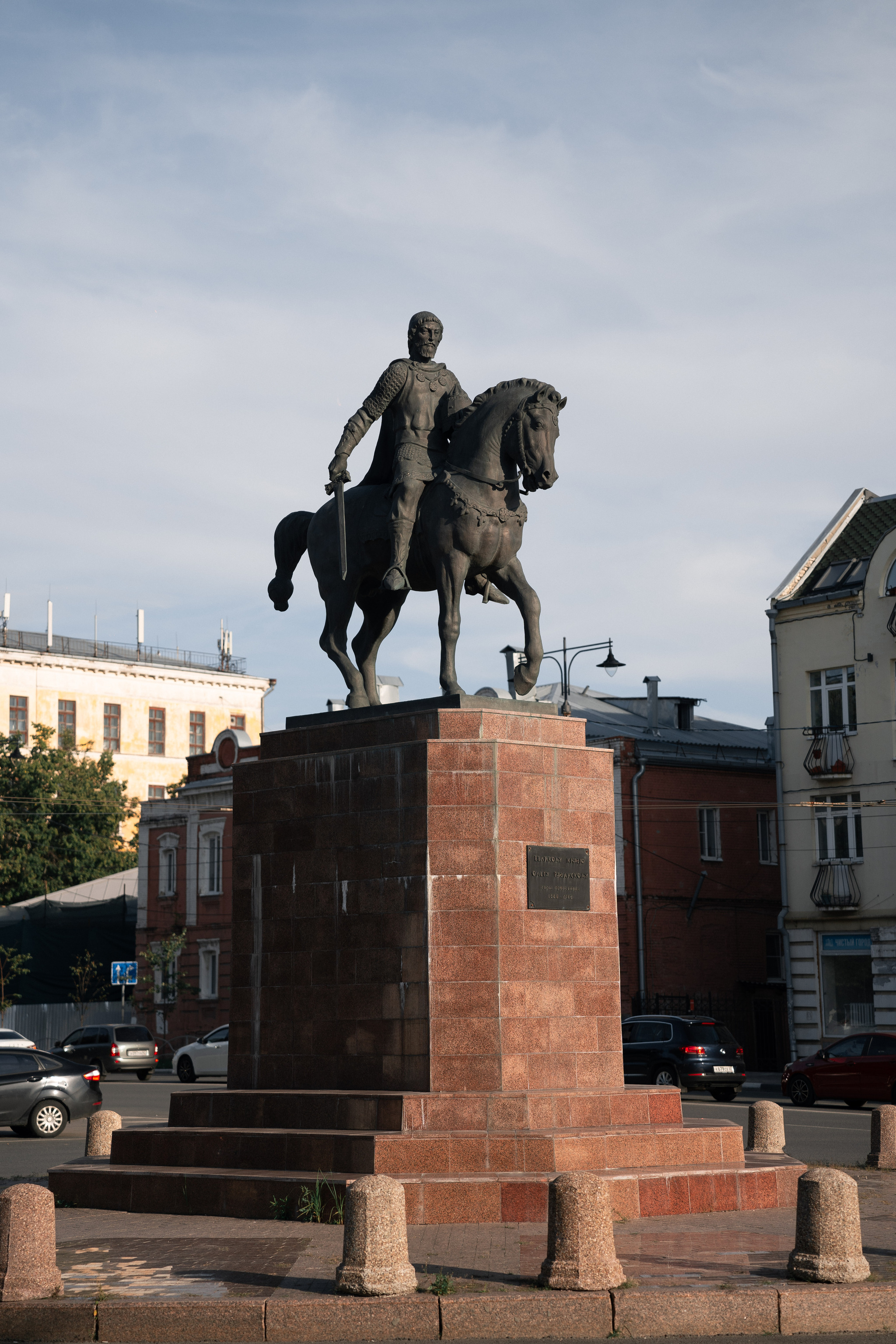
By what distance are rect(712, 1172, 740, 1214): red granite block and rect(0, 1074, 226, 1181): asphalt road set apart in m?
4.65

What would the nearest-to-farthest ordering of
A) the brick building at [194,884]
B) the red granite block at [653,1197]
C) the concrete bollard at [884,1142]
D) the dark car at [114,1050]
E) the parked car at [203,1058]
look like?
the red granite block at [653,1197] → the concrete bollard at [884,1142] → the parked car at [203,1058] → the dark car at [114,1050] → the brick building at [194,884]

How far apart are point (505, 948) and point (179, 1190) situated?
317 centimetres

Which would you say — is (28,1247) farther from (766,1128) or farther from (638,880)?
(638,880)

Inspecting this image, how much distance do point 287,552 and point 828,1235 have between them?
9397 millimetres

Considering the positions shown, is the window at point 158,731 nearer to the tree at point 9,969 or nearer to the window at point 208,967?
the tree at point 9,969

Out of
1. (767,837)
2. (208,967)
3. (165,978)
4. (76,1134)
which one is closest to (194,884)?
(208,967)

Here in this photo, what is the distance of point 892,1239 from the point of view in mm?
11031

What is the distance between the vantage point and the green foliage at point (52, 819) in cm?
6278

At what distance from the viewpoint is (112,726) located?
247 feet

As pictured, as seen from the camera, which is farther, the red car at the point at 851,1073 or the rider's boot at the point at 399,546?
the red car at the point at 851,1073

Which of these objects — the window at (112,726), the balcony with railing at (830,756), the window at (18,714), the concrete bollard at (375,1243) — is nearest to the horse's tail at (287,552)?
the concrete bollard at (375,1243)

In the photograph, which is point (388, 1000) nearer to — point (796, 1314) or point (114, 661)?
point (796, 1314)

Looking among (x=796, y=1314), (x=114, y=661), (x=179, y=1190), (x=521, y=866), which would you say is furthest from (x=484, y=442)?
(x=114, y=661)

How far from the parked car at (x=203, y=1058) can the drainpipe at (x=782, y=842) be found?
14.7 m
